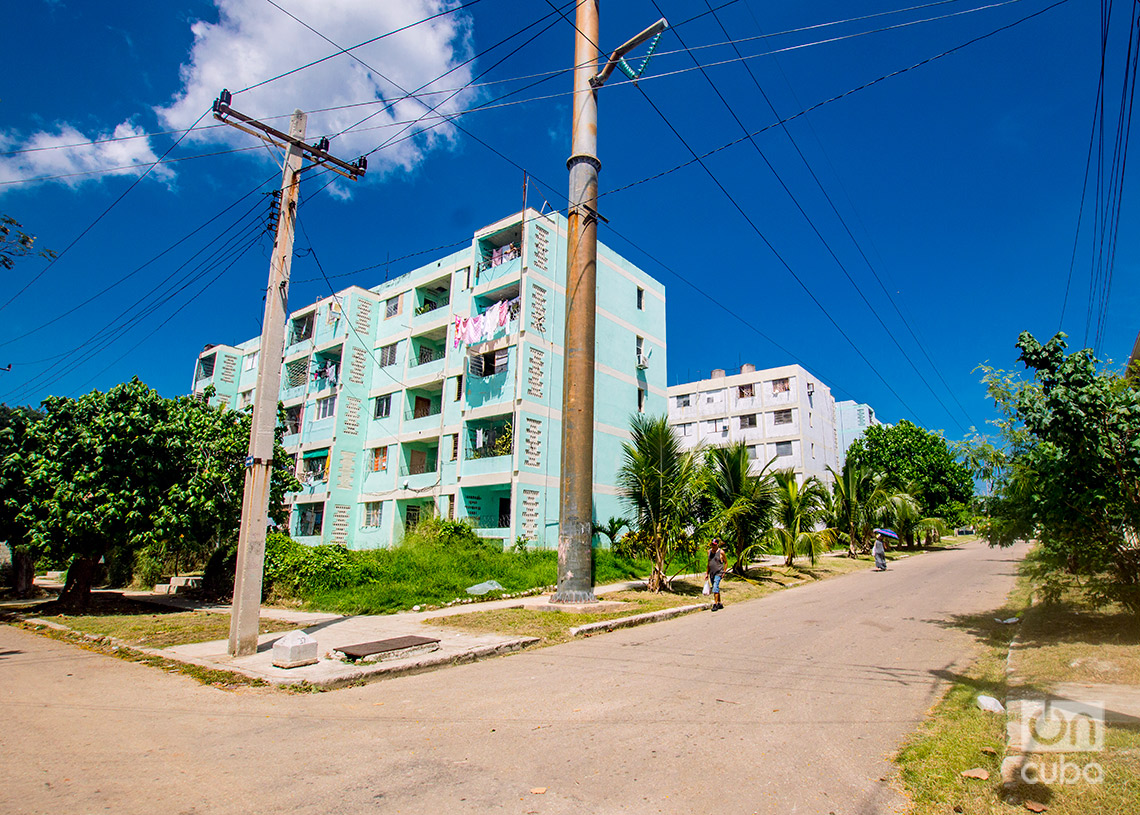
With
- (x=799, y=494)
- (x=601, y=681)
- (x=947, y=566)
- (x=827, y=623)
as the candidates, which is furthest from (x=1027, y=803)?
(x=947, y=566)

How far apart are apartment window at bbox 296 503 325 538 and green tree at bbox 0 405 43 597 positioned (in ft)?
47.1

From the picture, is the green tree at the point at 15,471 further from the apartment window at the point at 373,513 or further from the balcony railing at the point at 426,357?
the balcony railing at the point at 426,357

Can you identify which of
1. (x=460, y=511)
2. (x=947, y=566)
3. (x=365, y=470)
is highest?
(x=365, y=470)

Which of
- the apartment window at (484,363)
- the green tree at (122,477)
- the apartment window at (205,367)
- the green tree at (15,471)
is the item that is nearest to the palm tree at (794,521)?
the apartment window at (484,363)

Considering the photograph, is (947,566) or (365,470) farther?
(365,470)

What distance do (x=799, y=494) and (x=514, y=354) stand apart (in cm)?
1279

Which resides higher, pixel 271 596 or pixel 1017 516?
pixel 1017 516

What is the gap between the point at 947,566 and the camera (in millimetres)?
25844

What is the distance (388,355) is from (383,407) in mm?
2760

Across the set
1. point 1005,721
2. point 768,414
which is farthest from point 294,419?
point 1005,721

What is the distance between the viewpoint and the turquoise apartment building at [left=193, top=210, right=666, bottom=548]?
976 inches

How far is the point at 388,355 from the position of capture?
31.6 meters

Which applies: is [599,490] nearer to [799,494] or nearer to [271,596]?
[799,494]

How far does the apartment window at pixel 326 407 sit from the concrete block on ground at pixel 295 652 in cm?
2488
